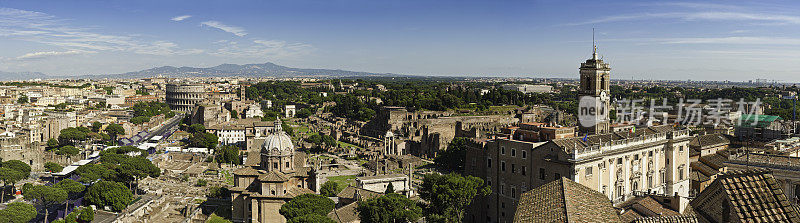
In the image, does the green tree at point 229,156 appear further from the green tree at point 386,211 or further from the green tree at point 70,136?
the green tree at point 386,211

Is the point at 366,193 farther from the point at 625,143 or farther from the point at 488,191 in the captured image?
the point at 625,143

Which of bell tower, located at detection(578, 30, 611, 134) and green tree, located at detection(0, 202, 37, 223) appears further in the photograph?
bell tower, located at detection(578, 30, 611, 134)

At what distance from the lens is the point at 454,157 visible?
51.7 m

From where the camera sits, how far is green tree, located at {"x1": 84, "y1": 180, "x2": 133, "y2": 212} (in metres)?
36.2

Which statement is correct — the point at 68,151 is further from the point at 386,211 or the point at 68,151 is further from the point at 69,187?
the point at 386,211

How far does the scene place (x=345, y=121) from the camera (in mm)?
91500

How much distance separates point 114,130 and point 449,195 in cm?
→ 6004

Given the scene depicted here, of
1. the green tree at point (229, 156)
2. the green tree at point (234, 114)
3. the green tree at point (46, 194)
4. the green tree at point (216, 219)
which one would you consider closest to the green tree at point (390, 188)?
the green tree at point (216, 219)

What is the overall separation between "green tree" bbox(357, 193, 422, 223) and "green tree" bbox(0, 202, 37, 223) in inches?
803

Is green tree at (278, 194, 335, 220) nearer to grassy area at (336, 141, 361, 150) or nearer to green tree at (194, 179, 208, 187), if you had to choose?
green tree at (194, 179, 208, 187)

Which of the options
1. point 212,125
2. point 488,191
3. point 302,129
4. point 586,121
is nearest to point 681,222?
point 488,191

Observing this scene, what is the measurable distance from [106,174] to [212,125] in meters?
35.6

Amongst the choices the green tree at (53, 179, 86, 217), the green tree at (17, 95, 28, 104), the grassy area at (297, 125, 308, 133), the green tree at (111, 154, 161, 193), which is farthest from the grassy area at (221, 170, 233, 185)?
the green tree at (17, 95, 28, 104)

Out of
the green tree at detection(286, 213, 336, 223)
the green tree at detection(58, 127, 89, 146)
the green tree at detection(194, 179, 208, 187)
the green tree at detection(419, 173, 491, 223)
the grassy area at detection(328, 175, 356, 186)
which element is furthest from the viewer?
the green tree at detection(58, 127, 89, 146)
